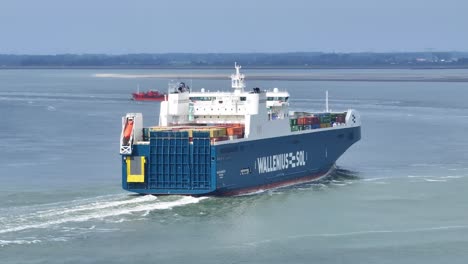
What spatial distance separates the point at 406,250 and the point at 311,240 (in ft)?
10.5

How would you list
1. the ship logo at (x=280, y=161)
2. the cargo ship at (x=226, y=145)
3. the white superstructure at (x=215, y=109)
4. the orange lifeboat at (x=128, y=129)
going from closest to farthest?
1. the cargo ship at (x=226, y=145)
2. the orange lifeboat at (x=128, y=129)
3. the ship logo at (x=280, y=161)
4. the white superstructure at (x=215, y=109)

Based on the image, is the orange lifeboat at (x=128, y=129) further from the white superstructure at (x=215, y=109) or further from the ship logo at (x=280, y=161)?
the ship logo at (x=280, y=161)

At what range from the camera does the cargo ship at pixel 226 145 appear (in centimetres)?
4450

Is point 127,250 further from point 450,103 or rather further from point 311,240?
point 450,103

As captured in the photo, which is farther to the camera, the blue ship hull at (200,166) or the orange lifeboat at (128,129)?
the orange lifeboat at (128,129)

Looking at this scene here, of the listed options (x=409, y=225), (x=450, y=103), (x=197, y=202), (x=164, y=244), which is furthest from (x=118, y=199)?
(x=450, y=103)

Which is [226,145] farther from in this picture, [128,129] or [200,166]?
[128,129]

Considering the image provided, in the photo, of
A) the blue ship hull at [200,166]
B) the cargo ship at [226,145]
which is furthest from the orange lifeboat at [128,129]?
the blue ship hull at [200,166]

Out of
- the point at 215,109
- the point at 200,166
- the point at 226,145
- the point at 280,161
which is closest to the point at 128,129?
the point at 200,166

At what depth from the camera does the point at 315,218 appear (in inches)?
1658

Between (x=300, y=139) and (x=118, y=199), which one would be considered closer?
(x=118, y=199)

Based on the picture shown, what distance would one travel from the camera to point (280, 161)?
48469mm

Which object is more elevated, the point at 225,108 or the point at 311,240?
the point at 225,108

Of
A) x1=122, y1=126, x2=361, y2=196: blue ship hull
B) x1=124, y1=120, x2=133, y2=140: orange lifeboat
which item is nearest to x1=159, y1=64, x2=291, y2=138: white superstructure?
x1=122, y1=126, x2=361, y2=196: blue ship hull
